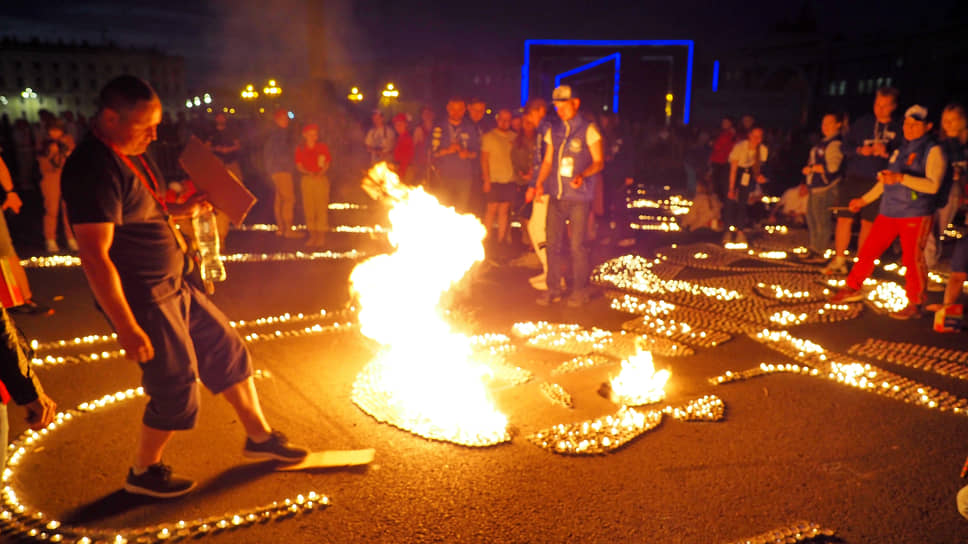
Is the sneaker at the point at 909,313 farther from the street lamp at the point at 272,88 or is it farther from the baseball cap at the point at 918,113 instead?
the street lamp at the point at 272,88

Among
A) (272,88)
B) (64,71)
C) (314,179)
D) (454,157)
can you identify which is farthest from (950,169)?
(64,71)

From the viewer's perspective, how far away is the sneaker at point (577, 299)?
7.87 metres

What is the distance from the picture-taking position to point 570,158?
7422 mm

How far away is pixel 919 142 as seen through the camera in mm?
6789

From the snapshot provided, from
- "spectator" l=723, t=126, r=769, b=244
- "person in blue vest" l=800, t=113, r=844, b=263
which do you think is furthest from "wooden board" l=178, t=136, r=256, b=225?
"spectator" l=723, t=126, r=769, b=244

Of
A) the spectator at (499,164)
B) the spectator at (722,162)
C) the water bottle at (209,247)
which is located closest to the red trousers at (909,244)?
the spectator at (499,164)

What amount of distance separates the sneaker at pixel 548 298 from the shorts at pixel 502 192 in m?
3.11

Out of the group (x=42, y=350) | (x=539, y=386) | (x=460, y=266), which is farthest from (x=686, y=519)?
(x=42, y=350)

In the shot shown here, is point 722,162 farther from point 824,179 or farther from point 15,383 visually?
point 15,383

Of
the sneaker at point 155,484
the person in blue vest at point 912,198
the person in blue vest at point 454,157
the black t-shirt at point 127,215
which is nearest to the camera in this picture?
the black t-shirt at point 127,215

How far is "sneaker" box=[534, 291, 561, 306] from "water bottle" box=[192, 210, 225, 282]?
3.85m

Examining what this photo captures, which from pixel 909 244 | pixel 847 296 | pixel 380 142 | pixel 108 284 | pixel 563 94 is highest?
pixel 563 94

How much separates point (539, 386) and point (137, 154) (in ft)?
11.3

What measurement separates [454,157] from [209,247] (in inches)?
212
